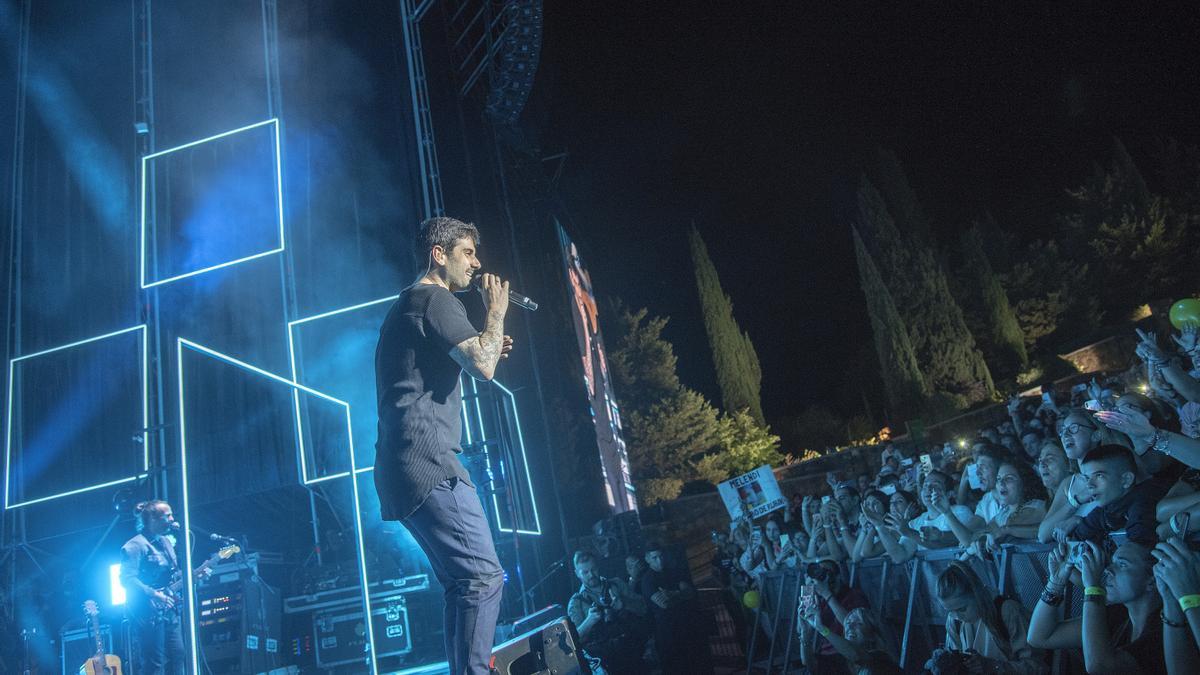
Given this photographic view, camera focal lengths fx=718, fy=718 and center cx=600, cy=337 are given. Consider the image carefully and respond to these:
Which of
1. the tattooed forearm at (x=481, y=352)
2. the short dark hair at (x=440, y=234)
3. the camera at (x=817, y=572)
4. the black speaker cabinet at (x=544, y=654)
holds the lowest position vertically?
the camera at (x=817, y=572)

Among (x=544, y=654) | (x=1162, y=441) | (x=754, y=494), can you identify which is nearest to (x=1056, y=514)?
(x=1162, y=441)

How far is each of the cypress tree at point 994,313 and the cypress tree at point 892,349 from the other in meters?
3.43

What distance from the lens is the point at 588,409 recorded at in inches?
462

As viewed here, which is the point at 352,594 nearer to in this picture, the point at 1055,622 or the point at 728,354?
the point at 1055,622

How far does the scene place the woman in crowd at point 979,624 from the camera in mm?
3002

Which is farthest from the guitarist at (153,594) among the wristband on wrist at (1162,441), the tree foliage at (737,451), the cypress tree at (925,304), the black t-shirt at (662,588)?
the cypress tree at (925,304)

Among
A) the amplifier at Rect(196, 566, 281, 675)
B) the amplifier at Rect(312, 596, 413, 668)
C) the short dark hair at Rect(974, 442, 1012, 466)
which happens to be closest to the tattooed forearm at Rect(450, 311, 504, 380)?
the short dark hair at Rect(974, 442, 1012, 466)

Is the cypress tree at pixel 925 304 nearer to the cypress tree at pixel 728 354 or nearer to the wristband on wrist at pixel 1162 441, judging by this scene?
the cypress tree at pixel 728 354

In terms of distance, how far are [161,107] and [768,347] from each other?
2838cm

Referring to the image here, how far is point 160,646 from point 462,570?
14.1ft

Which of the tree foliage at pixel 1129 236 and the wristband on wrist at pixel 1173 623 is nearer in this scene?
the wristband on wrist at pixel 1173 623

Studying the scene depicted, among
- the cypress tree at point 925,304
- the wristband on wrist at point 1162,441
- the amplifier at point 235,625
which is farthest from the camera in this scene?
the cypress tree at point 925,304

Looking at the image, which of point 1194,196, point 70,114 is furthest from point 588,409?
point 1194,196

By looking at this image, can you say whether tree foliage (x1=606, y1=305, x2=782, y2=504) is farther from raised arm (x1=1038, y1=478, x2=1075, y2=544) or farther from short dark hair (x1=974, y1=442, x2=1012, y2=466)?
raised arm (x1=1038, y1=478, x2=1075, y2=544)
